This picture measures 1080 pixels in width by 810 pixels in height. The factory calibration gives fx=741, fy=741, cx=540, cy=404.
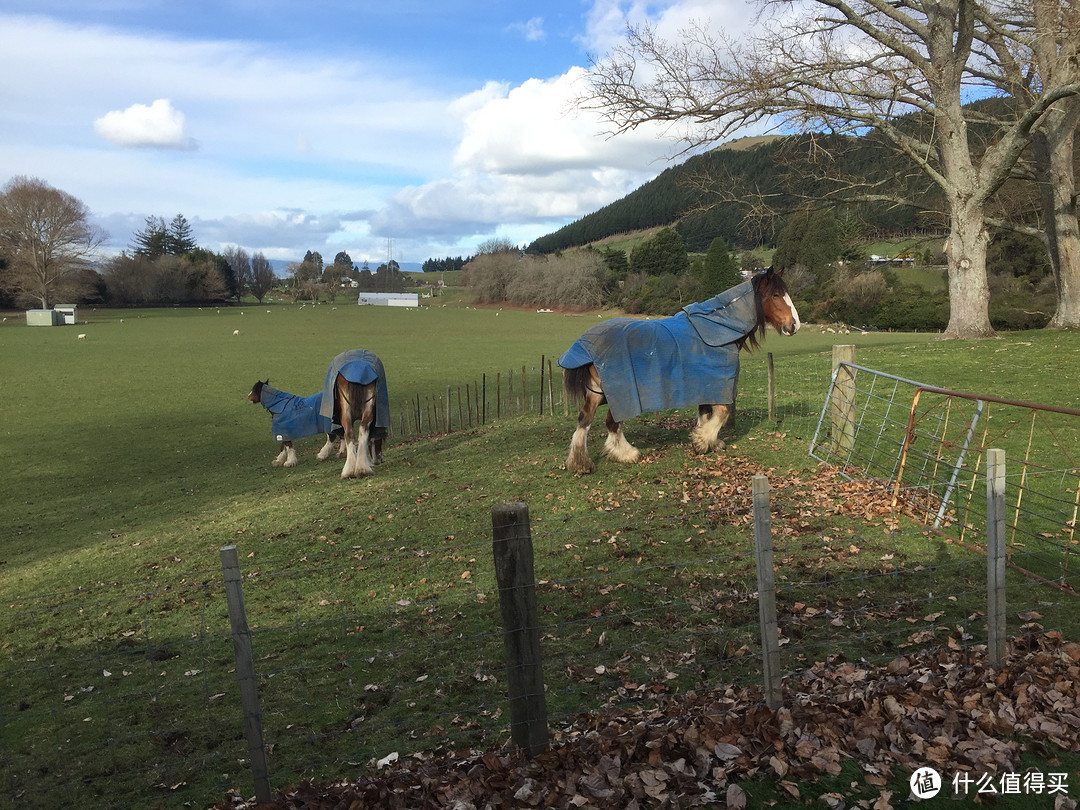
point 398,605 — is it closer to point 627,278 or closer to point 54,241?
point 627,278

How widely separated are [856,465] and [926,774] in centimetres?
731

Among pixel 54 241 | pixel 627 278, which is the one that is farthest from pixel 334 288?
pixel 627 278

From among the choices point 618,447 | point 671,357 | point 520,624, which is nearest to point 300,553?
point 618,447

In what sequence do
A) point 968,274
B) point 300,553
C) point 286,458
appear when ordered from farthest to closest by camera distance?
1. point 968,274
2. point 286,458
3. point 300,553

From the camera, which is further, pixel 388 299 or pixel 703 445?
pixel 388 299

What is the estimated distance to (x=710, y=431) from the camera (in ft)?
36.8

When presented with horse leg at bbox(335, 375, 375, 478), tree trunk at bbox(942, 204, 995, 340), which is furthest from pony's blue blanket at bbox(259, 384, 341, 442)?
tree trunk at bbox(942, 204, 995, 340)

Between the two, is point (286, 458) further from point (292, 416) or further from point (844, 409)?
point (844, 409)

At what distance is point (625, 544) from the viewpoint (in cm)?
806

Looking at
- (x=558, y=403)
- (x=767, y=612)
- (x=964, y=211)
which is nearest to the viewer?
(x=767, y=612)

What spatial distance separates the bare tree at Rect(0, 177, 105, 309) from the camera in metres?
76.2

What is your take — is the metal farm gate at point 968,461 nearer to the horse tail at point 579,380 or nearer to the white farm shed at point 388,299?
the horse tail at point 579,380

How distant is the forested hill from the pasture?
6121 millimetres

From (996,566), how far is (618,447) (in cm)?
668
